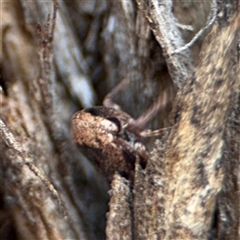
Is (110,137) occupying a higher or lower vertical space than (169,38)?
lower

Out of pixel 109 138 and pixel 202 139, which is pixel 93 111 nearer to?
pixel 109 138

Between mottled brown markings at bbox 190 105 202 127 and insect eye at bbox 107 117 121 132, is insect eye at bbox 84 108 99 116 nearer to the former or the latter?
insect eye at bbox 107 117 121 132

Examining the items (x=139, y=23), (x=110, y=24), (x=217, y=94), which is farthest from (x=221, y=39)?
(x=110, y=24)

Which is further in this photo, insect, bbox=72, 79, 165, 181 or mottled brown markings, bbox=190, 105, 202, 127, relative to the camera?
insect, bbox=72, 79, 165, 181

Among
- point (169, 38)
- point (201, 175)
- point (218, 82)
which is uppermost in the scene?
point (169, 38)

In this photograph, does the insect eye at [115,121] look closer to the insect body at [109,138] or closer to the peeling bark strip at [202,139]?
the insect body at [109,138]

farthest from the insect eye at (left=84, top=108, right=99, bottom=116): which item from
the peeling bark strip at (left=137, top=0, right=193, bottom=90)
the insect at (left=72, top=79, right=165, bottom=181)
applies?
the peeling bark strip at (left=137, top=0, right=193, bottom=90)

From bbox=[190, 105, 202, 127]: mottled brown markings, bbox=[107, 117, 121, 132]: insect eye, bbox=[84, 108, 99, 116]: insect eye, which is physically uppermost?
bbox=[84, 108, 99, 116]: insect eye

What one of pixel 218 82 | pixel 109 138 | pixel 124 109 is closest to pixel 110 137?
pixel 109 138
